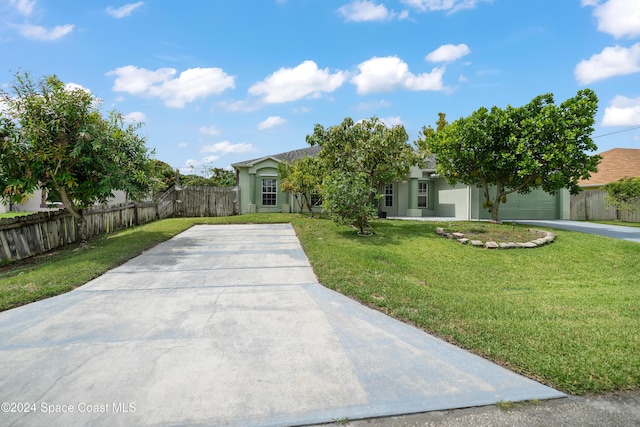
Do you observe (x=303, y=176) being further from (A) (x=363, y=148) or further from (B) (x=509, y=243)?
(B) (x=509, y=243)

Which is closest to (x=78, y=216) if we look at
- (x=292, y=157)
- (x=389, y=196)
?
(x=292, y=157)

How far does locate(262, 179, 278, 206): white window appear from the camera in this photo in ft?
64.7

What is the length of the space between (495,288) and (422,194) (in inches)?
578

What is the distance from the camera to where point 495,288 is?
6.27 m

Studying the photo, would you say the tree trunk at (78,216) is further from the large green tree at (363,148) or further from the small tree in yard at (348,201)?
the large green tree at (363,148)

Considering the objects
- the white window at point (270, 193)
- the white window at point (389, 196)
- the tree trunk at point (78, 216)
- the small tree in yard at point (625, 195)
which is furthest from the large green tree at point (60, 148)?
the small tree in yard at point (625, 195)

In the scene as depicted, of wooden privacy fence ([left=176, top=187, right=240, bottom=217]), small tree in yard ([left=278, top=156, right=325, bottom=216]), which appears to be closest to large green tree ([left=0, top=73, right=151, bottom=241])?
small tree in yard ([left=278, top=156, right=325, bottom=216])

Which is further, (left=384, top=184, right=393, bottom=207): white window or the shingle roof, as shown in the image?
(left=384, top=184, right=393, bottom=207): white window

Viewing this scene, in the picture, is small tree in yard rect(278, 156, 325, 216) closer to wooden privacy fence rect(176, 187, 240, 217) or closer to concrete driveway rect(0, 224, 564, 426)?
wooden privacy fence rect(176, 187, 240, 217)

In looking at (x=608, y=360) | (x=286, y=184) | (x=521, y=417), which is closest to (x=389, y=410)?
(x=521, y=417)

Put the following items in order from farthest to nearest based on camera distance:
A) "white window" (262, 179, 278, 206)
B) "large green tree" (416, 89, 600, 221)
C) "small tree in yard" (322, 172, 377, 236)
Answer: "white window" (262, 179, 278, 206), "large green tree" (416, 89, 600, 221), "small tree in yard" (322, 172, 377, 236)

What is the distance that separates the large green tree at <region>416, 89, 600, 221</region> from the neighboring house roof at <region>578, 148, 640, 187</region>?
11250mm

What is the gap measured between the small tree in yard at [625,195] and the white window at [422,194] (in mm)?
8878

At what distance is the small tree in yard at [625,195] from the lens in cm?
1602
